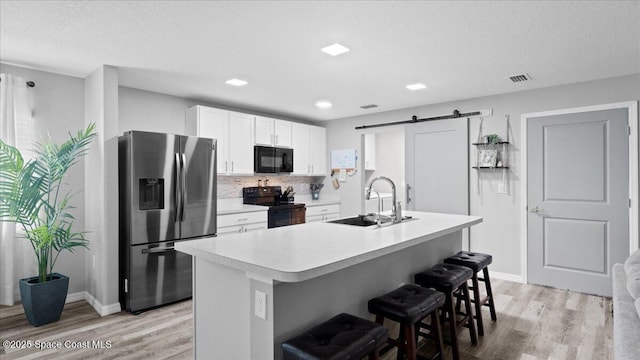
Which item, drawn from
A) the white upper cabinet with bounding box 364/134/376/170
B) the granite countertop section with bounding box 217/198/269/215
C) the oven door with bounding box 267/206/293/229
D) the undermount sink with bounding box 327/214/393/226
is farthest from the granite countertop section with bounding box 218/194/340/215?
the undermount sink with bounding box 327/214/393/226

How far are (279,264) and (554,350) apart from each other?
2347 millimetres

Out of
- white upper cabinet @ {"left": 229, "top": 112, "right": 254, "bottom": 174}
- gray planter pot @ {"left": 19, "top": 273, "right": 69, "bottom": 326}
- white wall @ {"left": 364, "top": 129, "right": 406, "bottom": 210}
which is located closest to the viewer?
gray planter pot @ {"left": 19, "top": 273, "right": 69, "bottom": 326}

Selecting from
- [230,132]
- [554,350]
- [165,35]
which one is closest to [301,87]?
[230,132]

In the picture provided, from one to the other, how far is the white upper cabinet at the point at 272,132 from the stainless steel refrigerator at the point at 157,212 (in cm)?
143

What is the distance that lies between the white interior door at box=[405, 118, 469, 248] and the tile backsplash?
1.91 meters

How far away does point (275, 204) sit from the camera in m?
5.30

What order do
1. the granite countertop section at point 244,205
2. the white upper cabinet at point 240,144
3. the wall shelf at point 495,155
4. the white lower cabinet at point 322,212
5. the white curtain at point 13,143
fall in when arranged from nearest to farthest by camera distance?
the white curtain at point 13,143 → the wall shelf at point 495,155 → the granite countertop section at point 244,205 → the white upper cabinet at point 240,144 → the white lower cabinet at point 322,212

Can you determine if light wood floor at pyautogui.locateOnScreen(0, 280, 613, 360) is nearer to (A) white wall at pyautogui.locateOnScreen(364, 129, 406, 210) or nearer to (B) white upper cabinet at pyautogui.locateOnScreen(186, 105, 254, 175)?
(B) white upper cabinet at pyautogui.locateOnScreen(186, 105, 254, 175)

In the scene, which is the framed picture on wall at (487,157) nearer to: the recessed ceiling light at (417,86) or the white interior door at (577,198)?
the white interior door at (577,198)

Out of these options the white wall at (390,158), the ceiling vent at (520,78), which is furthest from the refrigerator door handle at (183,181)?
the white wall at (390,158)

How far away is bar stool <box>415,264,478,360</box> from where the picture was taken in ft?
8.00

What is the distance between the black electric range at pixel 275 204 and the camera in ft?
16.1

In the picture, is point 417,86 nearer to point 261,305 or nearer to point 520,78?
point 520,78

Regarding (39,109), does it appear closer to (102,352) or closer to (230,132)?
(230,132)
